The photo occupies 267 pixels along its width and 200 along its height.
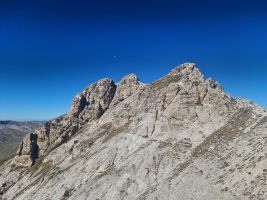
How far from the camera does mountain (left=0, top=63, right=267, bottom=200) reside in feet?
218

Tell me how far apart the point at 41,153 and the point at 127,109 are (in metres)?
41.6

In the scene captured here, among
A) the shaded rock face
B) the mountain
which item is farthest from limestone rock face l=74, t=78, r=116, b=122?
the mountain

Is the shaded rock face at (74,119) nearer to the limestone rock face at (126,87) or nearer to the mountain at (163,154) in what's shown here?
the mountain at (163,154)

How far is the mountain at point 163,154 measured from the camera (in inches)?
→ 2618

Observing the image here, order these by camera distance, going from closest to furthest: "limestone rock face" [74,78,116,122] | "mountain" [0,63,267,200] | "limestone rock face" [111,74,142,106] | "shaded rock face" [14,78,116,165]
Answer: "mountain" [0,63,267,200] → "shaded rock face" [14,78,116,165] → "limestone rock face" [111,74,142,106] → "limestone rock face" [74,78,116,122]

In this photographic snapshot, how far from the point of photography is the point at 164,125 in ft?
298

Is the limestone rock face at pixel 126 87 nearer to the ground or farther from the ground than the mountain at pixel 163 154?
farther from the ground

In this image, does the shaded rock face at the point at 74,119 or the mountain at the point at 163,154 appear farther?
the shaded rock face at the point at 74,119

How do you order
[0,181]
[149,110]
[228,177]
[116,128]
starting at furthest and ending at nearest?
1. [0,181]
2. [116,128]
3. [149,110]
4. [228,177]

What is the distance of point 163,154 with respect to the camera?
8138 cm

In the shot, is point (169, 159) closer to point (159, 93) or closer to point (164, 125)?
point (164, 125)

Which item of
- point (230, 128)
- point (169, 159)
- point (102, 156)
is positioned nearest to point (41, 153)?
point (102, 156)

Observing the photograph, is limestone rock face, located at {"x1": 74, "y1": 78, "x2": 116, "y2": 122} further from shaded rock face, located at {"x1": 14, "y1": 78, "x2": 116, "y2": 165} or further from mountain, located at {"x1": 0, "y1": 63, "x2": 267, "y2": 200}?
mountain, located at {"x1": 0, "y1": 63, "x2": 267, "y2": 200}

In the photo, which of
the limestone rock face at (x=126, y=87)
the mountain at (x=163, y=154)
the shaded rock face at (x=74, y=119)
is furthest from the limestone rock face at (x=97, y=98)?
the mountain at (x=163, y=154)
